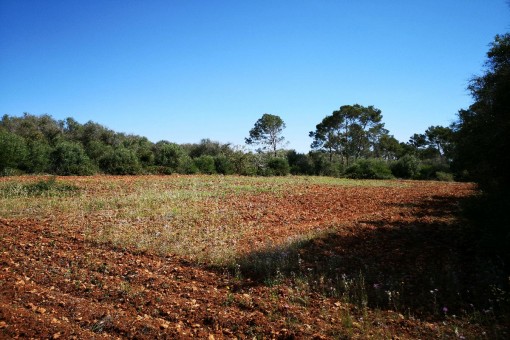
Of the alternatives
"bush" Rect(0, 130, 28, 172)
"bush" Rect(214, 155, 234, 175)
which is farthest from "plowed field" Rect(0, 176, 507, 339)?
"bush" Rect(214, 155, 234, 175)

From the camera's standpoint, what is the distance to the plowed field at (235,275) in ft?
14.0

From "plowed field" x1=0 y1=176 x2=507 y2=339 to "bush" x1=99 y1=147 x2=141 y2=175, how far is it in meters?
17.2

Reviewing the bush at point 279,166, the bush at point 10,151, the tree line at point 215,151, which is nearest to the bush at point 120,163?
the tree line at point 215,151

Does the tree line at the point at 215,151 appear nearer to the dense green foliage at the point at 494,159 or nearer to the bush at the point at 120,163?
the bush at the point at 120,163

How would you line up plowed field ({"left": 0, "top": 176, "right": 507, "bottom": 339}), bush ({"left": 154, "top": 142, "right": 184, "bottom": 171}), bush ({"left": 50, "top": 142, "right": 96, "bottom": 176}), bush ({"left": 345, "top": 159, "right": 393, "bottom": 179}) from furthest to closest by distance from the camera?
1. bush ({"left": 345, "top": 159, "right": 393, "bottom": 179})
2. bush ({"left": 154, "top": 142, "right": 184, "bottom": 171})
3. bush ({"left": 50, "top": 142, "right": 96, "bottom": 176})
4. plowed field ({"left": 0, "top": 176, "right": 507, "bottom": 339})

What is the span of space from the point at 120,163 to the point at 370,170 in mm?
27256

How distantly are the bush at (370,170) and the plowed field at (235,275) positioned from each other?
23174mm

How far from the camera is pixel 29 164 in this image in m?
26.1

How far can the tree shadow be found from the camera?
5.06 meters

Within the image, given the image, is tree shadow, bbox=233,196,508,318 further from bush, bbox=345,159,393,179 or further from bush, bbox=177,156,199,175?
bush, bbox=345,159,393,179

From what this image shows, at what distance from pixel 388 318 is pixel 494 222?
372 cm

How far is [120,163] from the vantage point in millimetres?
28844

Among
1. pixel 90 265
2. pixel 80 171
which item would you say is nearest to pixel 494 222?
pixel 90 265

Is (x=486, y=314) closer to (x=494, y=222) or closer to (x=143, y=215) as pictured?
(x=494, y=222)
